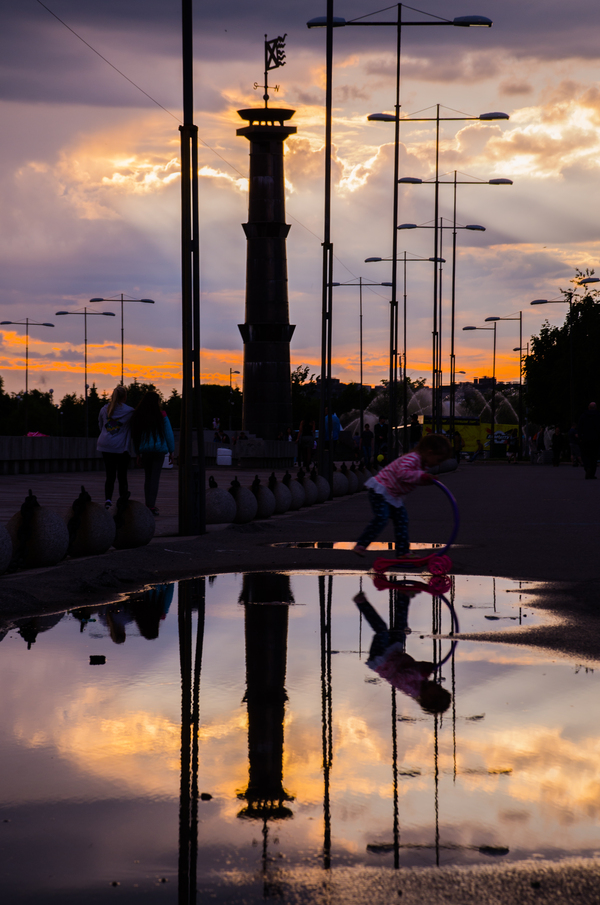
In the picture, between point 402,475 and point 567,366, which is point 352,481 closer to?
point 402,475

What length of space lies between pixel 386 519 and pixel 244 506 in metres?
5.01

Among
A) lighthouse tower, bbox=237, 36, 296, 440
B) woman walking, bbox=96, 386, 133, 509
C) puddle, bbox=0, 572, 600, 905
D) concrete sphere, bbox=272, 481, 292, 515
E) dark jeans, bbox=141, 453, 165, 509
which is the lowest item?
puddle, bbox=0, 572, 600, 905

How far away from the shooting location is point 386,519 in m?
11.4

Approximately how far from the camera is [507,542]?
13.9 meters

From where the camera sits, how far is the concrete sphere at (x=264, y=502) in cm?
1739

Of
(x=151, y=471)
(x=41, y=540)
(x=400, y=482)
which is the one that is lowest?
(x=41, y=540)

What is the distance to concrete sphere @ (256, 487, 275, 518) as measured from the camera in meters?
17.4

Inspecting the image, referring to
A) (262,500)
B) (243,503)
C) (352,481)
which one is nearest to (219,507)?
(243,503)

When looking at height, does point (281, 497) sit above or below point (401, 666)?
above

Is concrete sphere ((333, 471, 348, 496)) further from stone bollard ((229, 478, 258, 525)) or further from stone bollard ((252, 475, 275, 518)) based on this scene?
stone bollard ((229, 478, 258, 525))

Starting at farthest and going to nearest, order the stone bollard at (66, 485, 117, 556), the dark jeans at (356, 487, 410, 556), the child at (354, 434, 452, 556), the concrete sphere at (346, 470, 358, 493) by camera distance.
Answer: the concrete sphere at (346, 470, 358, 493) < the stone bollard at (66, 485, 117, 556) < the dark jeans at (356, 487, 410, 556) < the child at (354, 434, 452, 556)

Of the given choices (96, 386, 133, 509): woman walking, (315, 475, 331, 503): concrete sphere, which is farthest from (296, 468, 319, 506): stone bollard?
(96, 386, 133, 509): woman walking

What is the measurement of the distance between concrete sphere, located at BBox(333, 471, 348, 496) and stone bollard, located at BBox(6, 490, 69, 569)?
15881 millimetres

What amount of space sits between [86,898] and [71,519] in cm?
844
